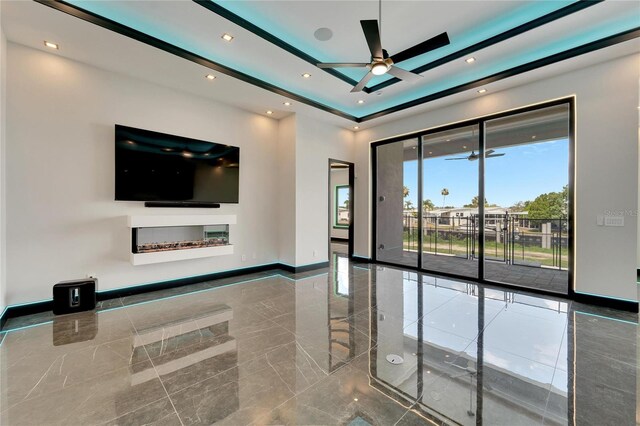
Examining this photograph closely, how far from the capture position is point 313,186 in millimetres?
6262

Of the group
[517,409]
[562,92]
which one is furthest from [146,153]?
[562,92]

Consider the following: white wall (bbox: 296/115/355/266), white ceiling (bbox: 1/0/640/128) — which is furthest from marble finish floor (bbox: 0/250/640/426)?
white ceiling (bbox: 1/0/640/128)

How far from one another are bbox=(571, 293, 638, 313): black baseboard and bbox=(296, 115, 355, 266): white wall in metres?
4.58

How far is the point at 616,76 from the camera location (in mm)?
3816

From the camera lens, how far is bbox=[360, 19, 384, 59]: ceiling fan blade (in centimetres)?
268

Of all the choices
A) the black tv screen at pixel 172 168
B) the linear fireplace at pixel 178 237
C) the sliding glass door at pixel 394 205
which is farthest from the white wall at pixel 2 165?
the sliding glass door at pixel 394 205

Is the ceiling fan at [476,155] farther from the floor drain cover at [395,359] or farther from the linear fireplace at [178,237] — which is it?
the linear fireplace at [178,237]

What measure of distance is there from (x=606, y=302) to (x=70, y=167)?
7962 millimetres

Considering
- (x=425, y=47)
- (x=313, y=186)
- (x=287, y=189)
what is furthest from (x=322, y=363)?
(x=313, y=186)

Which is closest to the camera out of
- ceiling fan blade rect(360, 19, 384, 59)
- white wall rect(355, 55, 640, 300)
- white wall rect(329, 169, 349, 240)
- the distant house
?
ceiling fan blade rect(360, 19, 384, 59)

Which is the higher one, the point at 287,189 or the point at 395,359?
the point at 287,189

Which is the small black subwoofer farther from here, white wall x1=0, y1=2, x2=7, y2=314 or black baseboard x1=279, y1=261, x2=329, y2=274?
black baseboard x1=279, y1=261, x2=329, y2=274

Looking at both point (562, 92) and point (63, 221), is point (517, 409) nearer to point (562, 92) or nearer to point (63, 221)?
point (562, 92)

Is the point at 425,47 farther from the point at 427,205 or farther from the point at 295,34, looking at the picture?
the point at 427,205
